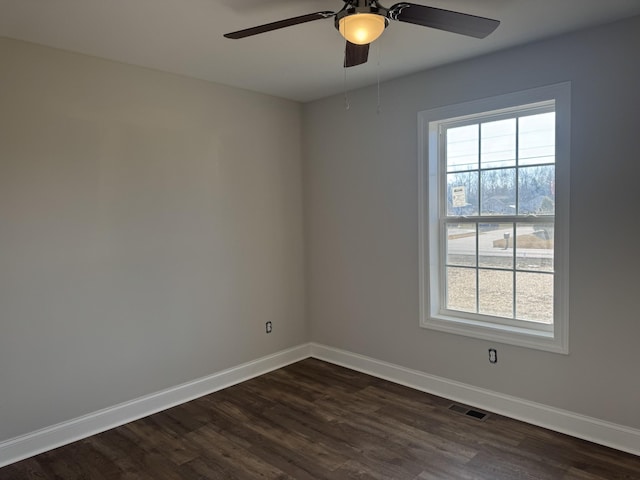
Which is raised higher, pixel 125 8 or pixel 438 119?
pixel 125 8

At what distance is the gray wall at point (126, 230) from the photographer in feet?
8.95

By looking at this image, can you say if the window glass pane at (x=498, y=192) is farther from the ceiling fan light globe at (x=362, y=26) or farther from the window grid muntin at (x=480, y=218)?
the ceiling fan light globe at (x=362, y=26)

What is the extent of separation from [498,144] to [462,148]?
0.92ft

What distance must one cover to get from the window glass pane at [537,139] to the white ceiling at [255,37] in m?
0.52

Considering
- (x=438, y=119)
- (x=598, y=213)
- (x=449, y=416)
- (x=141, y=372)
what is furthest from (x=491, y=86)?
(x=141, y=372)

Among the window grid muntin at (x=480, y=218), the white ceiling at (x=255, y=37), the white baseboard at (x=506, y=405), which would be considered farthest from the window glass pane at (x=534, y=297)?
the white ceiling at (x=255, y=37)

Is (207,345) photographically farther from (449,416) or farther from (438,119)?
(438,119)

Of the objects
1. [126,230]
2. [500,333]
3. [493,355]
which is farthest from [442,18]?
[126,230]

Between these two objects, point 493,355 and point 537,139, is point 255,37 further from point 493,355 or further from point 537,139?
point 493,355

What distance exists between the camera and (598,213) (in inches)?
105

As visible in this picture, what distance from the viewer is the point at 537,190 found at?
300 cm

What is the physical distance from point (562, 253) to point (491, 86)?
4.06 ft

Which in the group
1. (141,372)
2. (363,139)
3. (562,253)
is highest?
(363,139)

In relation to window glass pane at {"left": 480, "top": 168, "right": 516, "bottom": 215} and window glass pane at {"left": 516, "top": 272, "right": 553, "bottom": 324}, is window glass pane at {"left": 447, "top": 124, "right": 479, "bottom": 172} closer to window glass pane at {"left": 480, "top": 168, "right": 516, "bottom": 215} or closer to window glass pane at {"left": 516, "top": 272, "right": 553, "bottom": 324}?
window glass pane at {"left": 480, "top": 168, "right": 516, "bottom": 215}
